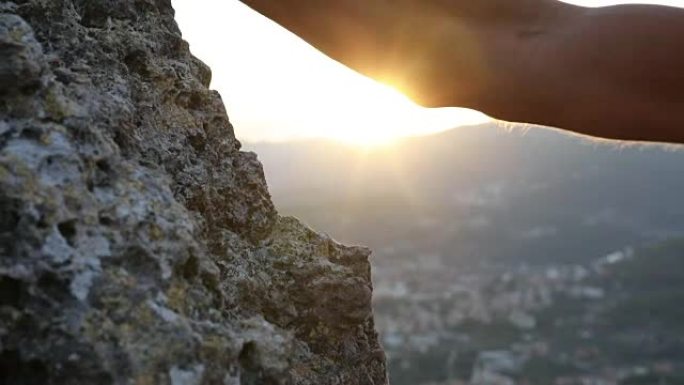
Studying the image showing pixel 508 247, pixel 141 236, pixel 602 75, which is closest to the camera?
pixel 141 236

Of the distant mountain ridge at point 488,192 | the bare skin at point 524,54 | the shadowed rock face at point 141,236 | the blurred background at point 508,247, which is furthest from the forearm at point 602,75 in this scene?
the distant mountain ridge at point 488,192

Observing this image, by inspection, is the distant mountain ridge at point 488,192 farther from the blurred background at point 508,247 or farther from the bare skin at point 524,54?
the bare skin at point 524,54

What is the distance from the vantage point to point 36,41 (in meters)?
1.59

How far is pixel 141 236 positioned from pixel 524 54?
946 millimetres

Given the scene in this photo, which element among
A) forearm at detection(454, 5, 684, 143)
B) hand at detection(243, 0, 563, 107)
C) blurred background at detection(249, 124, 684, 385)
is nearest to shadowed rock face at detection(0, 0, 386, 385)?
hand at detection(243, 0, 563, 107)

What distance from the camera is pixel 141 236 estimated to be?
1429 millimetres

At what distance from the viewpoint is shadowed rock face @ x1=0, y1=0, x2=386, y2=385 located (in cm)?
132

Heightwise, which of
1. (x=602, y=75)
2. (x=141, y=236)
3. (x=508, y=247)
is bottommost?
(x=141, y=236)

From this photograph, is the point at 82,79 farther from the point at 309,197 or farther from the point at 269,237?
the point at 309,197

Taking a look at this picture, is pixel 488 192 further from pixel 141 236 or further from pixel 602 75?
pixel 141 236

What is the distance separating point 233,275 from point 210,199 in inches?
6.3

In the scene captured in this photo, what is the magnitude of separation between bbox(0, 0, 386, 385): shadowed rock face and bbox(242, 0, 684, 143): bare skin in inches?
13.1

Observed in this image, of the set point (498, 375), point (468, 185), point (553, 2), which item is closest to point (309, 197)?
point (468, 185)

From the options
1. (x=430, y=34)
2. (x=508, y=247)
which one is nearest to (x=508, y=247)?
(x=508, y=247)
